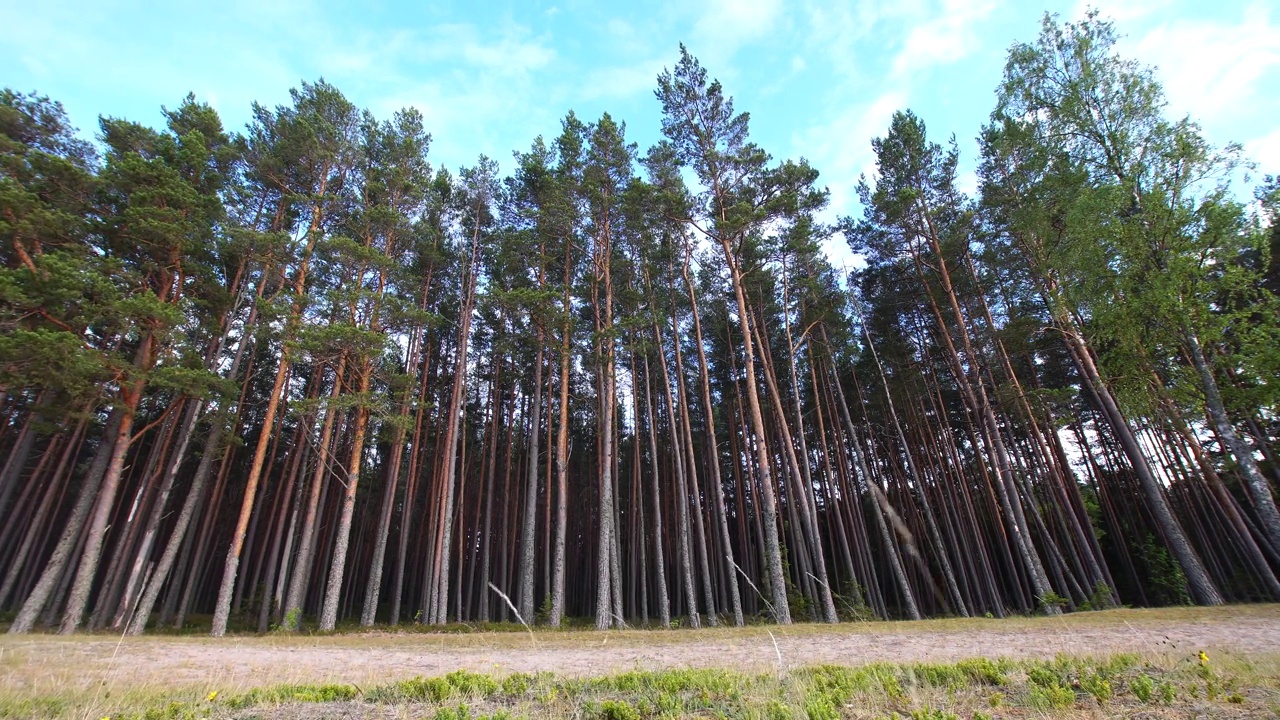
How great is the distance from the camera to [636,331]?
1895 centimetres

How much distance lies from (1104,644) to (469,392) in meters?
23.4

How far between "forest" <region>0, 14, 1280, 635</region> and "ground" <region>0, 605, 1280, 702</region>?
11.4ft

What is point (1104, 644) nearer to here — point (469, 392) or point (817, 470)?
point (817, 470)

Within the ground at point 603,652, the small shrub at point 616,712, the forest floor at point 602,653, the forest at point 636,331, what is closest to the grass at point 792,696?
the small shrub at point 616,712

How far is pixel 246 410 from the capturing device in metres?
21.3

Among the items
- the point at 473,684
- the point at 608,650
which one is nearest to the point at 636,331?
the point at 608,650

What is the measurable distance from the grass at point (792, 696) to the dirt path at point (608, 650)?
739mm

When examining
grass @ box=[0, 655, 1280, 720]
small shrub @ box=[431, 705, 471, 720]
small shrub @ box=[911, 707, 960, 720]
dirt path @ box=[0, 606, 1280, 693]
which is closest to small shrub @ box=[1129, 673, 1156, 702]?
grass @ box=[0, 655, 1280, 720]

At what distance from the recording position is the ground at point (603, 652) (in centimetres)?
535

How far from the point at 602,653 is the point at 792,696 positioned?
15.3 feet

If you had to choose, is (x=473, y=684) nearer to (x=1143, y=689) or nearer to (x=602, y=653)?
(x=602, y=653)

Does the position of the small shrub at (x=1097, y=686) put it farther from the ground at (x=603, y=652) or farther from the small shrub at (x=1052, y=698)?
the ground at (x=603, y=652)

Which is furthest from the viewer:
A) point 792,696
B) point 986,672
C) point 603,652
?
point 603,652

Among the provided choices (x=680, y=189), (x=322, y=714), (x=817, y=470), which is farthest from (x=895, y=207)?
(x=322, y=714)
